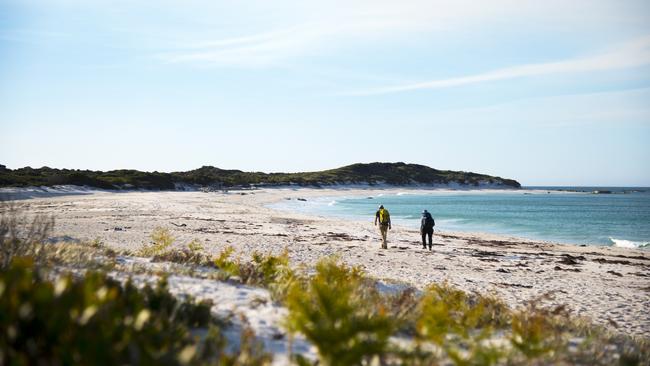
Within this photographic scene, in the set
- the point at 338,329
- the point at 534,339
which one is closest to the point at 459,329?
the point at 534,339

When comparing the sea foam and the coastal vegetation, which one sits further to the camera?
the coastal vegetation

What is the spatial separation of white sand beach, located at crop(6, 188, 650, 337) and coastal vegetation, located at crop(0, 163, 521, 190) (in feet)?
99.7

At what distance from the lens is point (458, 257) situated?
1630cm

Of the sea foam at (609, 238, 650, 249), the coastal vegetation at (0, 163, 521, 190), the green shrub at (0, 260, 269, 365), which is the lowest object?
the sea foam at (609, 238, 650, 249)

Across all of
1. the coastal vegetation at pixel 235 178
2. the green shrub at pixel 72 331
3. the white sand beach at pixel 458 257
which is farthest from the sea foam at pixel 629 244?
the coastal vegetation at pixel 235 178

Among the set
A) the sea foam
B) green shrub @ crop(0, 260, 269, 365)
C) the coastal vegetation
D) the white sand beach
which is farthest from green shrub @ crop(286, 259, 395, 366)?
the coastal vegetation

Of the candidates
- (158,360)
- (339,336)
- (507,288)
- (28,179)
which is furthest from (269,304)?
(28,179)

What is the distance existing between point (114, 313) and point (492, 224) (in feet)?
108

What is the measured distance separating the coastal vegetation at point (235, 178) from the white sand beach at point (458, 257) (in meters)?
30.4

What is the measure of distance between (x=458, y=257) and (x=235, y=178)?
260 feet

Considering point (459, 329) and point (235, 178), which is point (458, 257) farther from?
point (235, 178)

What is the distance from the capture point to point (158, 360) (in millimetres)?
2475

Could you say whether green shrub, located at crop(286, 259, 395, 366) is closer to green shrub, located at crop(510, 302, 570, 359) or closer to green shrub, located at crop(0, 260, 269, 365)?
green shrub, located at crop(0, 260, 269, 365)

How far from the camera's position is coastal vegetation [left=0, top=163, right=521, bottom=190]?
48906mm
